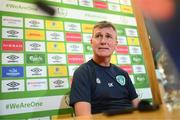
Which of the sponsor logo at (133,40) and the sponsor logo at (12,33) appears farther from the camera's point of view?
the sponsor logo at (133,40)

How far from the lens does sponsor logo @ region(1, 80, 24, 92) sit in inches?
59.7

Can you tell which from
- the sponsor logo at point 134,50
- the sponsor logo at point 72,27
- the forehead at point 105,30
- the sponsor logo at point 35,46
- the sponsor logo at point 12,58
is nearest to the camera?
the forehead at point 105,30

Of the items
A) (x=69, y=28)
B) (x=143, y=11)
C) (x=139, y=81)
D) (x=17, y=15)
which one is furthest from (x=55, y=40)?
(x=143, y=11)

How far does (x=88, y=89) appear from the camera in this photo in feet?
4.12

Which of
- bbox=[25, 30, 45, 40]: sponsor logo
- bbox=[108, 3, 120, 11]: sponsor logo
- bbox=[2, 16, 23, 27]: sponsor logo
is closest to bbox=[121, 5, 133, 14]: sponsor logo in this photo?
bbox=[108, 3, 120, 11]: sponsor logo

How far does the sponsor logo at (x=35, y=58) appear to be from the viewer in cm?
164

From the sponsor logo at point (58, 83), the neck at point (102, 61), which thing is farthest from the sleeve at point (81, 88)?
the sponsor logo at point (58, 83)

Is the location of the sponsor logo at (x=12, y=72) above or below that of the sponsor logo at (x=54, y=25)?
below

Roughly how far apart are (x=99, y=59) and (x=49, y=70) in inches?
17.3

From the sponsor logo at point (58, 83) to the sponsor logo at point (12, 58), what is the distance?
263mm

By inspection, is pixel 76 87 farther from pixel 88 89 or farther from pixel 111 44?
pixel 111 44

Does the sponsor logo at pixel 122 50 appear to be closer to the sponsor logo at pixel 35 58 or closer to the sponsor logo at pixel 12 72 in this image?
the sponsor logo at pixel 35 58

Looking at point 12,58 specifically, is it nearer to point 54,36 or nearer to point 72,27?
point 54,36

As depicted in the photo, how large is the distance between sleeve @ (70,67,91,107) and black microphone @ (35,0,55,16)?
705 millimetres
